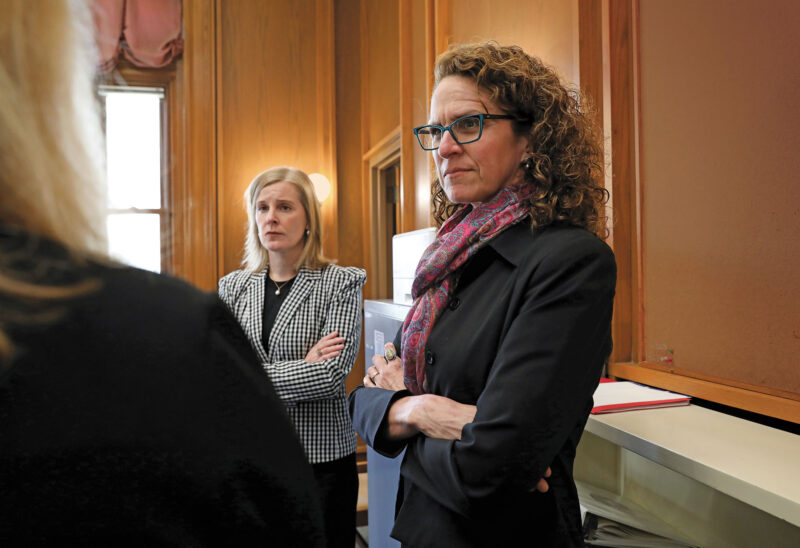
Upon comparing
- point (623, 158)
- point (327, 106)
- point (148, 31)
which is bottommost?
point (623, 158)

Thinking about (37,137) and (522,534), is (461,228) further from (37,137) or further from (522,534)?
(37,137)

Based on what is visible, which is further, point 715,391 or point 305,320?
point 305,320

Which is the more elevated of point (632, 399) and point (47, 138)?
point (47, 138)

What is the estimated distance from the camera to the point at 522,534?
3.23 feet

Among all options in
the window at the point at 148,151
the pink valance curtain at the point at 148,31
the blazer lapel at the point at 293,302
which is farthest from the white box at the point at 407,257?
the pink valance curtain at the point at 148,31

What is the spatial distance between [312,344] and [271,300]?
0.23 metres

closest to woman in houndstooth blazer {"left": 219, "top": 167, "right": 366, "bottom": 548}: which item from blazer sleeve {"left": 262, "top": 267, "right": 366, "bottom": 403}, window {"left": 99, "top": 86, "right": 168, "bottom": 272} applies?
blazer sleeve {"left": 262, "top": 267, "right": 366, "bottom": 403}

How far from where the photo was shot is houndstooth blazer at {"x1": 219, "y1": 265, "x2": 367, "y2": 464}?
178 centimetres

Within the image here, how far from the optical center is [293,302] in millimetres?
1927

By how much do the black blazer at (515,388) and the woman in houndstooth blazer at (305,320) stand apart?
74 cm

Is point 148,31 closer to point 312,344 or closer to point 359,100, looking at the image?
point 359,100

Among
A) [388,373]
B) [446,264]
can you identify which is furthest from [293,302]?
[446,264]

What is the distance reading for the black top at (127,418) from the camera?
1.04 feet

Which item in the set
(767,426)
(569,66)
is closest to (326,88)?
(569,66)
